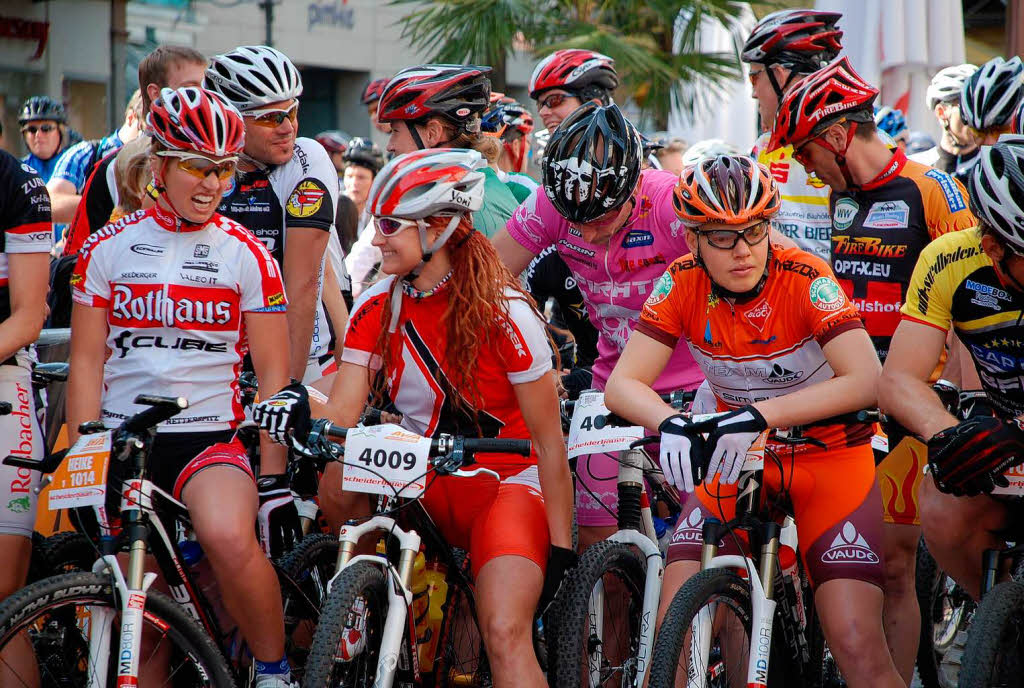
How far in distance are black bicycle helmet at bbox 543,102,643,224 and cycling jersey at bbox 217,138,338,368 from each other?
1143 millimetres

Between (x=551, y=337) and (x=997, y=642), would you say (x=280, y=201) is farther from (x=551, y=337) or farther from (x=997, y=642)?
(x=997, y=642)

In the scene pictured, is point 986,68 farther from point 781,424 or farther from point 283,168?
point 283,168

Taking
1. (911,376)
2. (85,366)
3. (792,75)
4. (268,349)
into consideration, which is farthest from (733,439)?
(792,75)

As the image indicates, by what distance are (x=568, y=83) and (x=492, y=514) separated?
298cm

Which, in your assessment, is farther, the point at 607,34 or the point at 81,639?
the point at 607,34

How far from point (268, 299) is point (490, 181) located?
1853mm

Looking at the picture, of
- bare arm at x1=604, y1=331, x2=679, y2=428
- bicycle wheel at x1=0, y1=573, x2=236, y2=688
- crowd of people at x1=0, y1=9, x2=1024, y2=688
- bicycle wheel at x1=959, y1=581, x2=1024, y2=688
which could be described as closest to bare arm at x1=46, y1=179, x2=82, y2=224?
crowd of people at x1=0, y1=9, x2=1024, y2=688

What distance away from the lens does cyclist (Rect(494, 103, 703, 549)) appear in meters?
4.60

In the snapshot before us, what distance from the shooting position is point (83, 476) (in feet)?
12.8

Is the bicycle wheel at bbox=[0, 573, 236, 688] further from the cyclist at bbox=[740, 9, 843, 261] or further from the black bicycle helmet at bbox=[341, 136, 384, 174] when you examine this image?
the black bicycle helmet at bbox=[341, 136, 384, 174]

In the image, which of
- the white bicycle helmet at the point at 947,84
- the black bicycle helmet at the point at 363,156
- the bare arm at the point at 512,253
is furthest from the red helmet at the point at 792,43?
the black bicycle helmet at the point at 363,156

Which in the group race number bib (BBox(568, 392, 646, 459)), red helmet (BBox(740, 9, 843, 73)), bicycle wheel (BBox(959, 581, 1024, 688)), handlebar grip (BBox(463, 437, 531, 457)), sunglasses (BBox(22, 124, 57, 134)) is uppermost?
red helmet (BBox(740, 9, 843, 73))

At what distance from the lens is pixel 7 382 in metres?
4.54

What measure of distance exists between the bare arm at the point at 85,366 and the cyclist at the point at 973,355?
2710 millimetres
